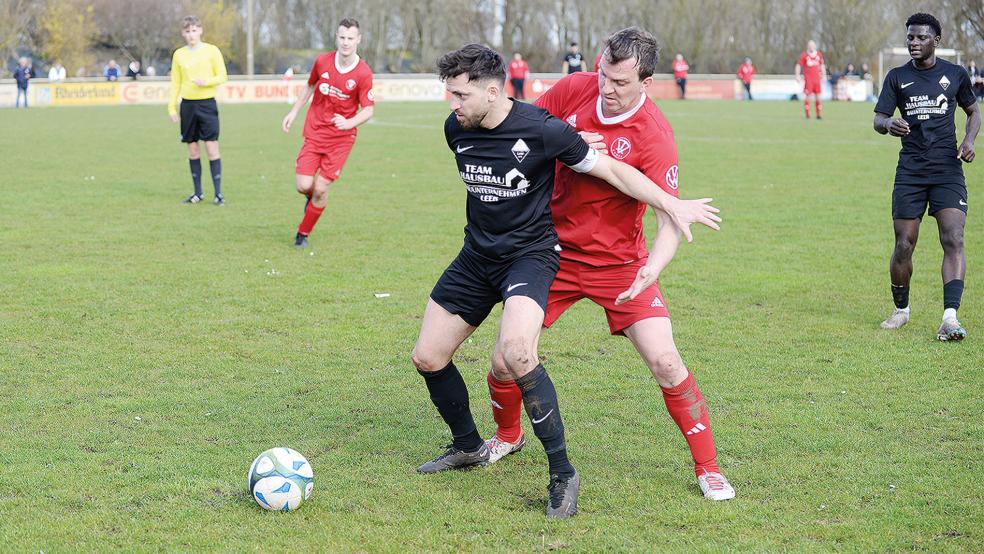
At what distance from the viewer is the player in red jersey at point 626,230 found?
4.89 metres

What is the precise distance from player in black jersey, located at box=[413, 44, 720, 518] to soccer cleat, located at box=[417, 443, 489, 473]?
48 centimetres

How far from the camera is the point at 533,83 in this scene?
5053 cm

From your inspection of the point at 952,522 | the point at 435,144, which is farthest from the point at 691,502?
the point at 435,144

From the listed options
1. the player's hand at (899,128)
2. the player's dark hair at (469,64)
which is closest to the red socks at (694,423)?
the player's dark hair at (469,64)

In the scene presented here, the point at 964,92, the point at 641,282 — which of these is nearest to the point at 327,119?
the point at 964,92

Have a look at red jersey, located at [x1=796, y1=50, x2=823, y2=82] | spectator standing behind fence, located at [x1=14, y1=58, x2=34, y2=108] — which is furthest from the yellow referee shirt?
spectator standing behind fence, located at [x1=14, y1=58, x2=34, y2=108]

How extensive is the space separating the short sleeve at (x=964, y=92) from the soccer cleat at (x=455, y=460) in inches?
192

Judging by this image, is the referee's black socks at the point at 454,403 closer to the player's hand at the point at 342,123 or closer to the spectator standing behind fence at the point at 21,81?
the player's hand at the point at 342,123

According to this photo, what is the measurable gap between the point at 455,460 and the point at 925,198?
4.69m

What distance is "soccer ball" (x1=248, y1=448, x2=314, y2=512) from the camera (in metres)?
4.77

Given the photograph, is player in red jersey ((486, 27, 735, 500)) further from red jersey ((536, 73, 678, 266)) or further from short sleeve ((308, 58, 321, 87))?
short sleeve ((308, 58, 321, 87))

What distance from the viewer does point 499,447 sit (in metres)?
5.59

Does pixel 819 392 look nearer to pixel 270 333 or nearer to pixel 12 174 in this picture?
pixel 270 333

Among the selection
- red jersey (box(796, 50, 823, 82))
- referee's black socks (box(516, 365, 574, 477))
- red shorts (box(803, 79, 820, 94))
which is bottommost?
referee's black socks (box(516, 365, 574, 477))
